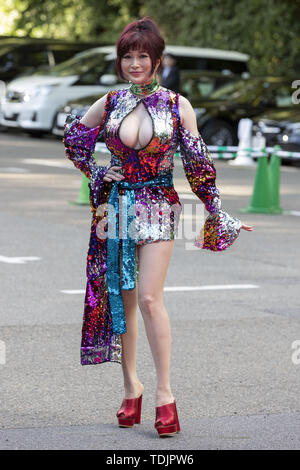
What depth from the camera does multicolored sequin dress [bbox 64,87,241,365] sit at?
553 cm

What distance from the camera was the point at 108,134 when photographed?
18.3ft

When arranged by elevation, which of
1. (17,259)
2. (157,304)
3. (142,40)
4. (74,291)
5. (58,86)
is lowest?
(58,86)

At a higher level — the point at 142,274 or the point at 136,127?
the point at 136,127

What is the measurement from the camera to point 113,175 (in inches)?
218

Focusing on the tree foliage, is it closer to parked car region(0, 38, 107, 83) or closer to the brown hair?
parked car region(0, 38, 107, 83)

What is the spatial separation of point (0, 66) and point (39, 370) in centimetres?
2605

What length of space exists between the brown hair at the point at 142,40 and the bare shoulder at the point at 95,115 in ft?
0.59

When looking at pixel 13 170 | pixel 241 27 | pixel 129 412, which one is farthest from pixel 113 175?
pixel 241 27

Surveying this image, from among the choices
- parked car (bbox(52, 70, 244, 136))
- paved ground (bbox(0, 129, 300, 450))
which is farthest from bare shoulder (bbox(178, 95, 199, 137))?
parked car (bbox(52, 70, 244, 136))

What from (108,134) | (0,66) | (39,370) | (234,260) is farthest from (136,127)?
(0,66)

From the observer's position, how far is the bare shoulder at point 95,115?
564 cm

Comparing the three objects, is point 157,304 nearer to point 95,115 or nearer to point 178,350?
point 95,115

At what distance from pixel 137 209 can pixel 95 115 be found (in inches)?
19.1

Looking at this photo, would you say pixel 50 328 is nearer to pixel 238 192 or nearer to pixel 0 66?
pixel 238 192
